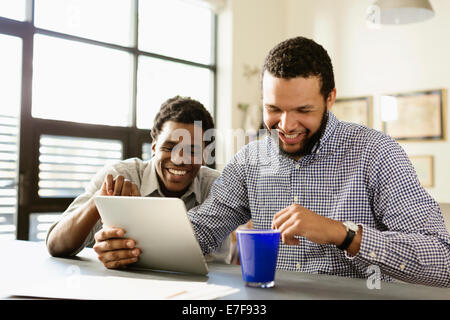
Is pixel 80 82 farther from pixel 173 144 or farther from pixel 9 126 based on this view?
pixel 173 144

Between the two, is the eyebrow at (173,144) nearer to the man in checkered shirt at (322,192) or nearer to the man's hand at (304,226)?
the man in checkered shirt at (322,192)

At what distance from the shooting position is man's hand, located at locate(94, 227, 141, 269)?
1054 millimetres

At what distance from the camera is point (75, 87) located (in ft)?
13.1

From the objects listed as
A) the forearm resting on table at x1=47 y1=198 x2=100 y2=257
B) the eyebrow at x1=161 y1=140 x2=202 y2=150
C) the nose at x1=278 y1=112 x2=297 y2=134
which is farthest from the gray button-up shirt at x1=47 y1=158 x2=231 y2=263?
the nose at x1=278 y1=112 x2=297 y2=134

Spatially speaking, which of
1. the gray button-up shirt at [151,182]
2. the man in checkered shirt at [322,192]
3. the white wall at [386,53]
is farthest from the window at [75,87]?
the man in checkered shirt at [322,192]

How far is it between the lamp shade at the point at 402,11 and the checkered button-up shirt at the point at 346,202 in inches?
83.6

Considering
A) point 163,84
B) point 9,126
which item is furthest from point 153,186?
point 163,84

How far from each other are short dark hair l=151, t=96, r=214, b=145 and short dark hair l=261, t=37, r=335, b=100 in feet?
1.78

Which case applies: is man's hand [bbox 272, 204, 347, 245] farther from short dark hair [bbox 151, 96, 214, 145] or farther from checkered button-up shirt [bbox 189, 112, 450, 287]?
short dark hair [bbox 151, 96, 214, 145]

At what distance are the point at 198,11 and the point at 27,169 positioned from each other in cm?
262

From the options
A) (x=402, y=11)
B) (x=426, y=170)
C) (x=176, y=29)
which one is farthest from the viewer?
(x=176, y=29)

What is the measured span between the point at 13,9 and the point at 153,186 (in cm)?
261

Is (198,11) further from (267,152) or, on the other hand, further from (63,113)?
(267,152)
